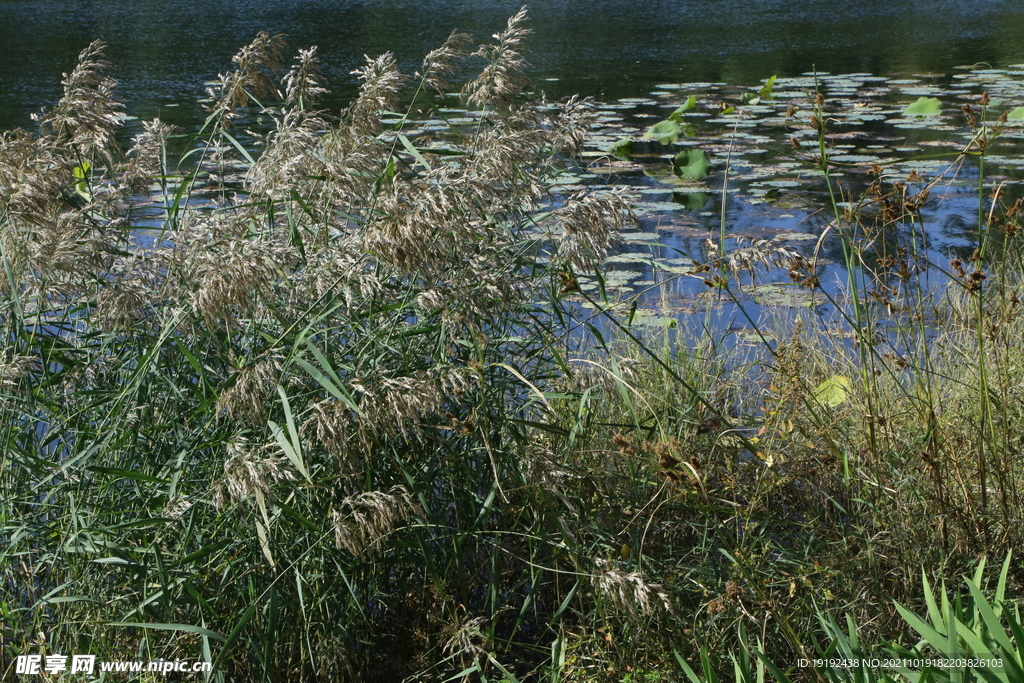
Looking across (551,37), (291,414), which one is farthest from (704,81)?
(291,414)

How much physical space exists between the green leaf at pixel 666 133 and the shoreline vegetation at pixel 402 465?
5.77 metres

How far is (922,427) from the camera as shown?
2.74 m

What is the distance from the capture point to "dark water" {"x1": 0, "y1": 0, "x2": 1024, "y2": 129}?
11.6 meters

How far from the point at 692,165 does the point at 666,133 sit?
98 cm

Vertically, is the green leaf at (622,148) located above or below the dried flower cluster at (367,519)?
below

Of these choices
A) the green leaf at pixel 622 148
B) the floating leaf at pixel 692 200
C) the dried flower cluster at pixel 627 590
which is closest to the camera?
the dried flower cluster at pixel 627 590

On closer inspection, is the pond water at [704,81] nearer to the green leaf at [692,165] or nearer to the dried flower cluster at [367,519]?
the green leaf at [692,165]

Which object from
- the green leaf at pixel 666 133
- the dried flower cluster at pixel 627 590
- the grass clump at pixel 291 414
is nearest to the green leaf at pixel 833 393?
the grass clump at pixel 291 414

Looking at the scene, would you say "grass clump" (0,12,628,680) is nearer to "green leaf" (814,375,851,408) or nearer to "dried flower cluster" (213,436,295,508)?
"dried flower cluster" (213,436,295,508)

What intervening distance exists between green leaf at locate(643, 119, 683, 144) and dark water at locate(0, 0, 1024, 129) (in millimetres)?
1923

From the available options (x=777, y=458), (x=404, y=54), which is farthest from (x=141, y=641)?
(x=404, y=54)

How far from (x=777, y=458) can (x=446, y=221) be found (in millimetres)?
1146

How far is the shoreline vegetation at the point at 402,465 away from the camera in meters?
1.90

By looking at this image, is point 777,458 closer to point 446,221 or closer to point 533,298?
point 533,298
